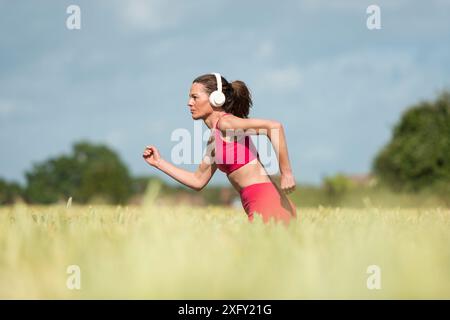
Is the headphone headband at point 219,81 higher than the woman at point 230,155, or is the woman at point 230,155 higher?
the headphone headband at point 219,81

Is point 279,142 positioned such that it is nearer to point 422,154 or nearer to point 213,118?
point 213,118

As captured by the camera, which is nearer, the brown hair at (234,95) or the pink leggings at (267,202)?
the pink leggings at (267,202)

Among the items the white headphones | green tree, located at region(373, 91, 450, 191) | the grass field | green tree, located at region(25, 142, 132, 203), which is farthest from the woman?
green tree, located at region(25, 142, 132, 203)

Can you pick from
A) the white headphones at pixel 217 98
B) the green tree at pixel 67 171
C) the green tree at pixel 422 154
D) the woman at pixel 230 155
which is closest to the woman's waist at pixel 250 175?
the woman at pixel 230 155

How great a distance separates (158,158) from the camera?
4.80 meters

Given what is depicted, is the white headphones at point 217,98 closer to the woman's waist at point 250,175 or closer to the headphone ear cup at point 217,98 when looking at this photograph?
the headphone ear cup at point 217,98

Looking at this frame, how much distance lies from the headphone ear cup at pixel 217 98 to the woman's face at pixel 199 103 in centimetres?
8

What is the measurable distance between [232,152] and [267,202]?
48 centimetres

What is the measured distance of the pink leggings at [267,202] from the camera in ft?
15.3

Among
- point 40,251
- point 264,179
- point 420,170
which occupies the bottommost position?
point 40,251

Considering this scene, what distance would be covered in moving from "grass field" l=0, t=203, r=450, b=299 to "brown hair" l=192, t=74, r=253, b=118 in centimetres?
198
